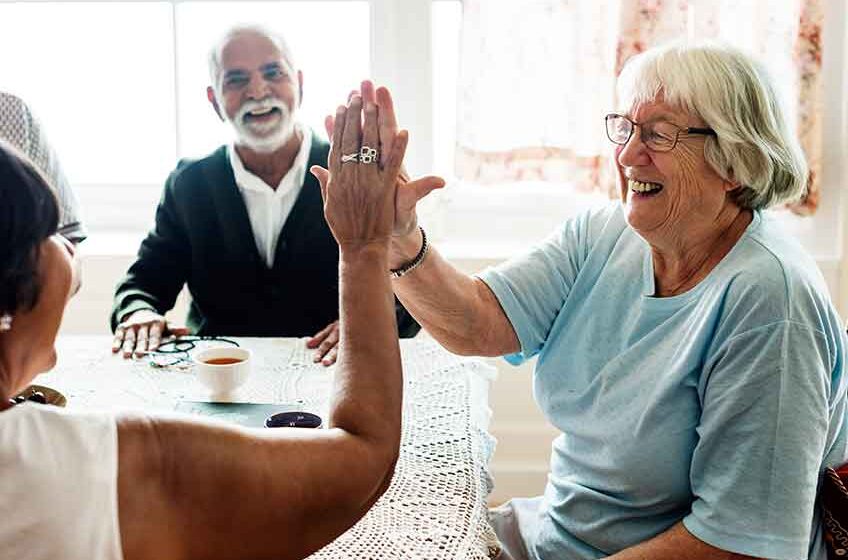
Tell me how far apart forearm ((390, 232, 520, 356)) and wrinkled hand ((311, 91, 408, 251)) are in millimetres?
274

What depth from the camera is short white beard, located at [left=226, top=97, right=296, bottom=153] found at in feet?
8.39

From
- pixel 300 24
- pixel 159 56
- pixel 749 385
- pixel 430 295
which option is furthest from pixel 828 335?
pixel 159 56

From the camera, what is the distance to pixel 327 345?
2047 mm

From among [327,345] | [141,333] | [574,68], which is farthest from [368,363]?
[574,68]

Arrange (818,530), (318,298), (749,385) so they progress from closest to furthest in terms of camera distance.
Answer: (749,385) → (818,530) → (318,298)

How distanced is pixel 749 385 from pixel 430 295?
1.87 feet

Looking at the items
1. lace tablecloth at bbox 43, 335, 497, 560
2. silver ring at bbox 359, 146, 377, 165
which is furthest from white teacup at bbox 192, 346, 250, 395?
silver ring at bbox 359, 146, 377, 165

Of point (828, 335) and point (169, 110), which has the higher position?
point (169, 110)

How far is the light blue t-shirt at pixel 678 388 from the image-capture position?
1348 millimetres

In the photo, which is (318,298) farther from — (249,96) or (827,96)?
(827,96)

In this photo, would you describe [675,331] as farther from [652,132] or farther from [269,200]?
[269,200]

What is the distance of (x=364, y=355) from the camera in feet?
3.62

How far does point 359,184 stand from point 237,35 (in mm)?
1408

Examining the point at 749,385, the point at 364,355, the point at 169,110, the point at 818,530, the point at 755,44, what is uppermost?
the point at 755,44
